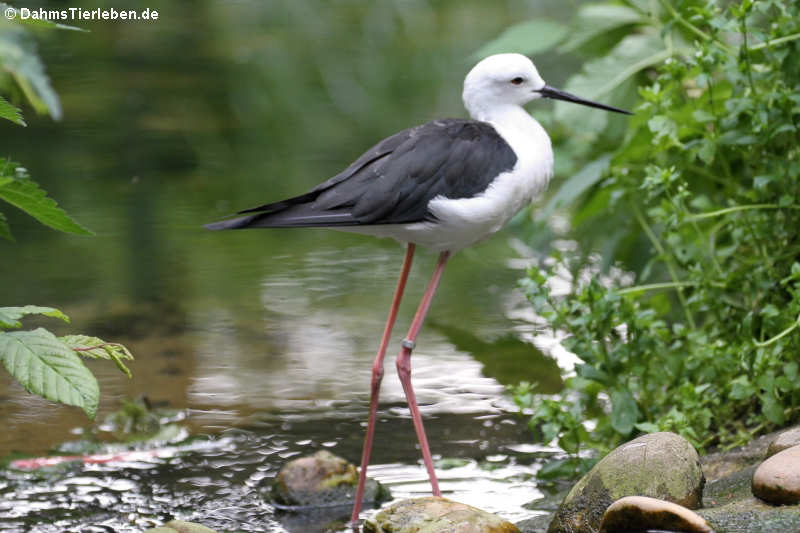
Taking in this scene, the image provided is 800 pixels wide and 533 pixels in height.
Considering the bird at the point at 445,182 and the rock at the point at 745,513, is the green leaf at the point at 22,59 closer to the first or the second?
the bird at the point at 445,182

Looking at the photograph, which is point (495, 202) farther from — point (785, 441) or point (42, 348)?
point (42, 348)

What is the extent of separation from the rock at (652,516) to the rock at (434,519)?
35 centimetres

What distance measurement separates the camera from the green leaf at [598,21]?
534cm

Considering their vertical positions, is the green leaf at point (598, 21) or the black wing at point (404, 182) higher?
the green leaf at point (598, 21)

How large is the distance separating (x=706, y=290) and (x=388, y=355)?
1699 millimetres

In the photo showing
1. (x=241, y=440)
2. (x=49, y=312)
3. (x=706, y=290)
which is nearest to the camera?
(x=49, y=312)

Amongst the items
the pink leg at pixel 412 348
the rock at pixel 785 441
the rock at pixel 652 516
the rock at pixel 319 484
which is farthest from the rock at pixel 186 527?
the rock at pixel 785 441

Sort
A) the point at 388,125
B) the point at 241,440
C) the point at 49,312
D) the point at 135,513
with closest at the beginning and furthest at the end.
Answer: the point at 49,312, the point at 135,513, the point at 241,440, the point at 388,125

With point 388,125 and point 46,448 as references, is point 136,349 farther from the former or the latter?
point 388,125

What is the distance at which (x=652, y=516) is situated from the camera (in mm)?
2775

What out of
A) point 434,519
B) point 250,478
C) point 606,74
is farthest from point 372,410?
point 606,74

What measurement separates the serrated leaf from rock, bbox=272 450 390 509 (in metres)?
1.99

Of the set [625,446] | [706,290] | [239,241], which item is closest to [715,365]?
[706,290]

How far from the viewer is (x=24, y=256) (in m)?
6.10
